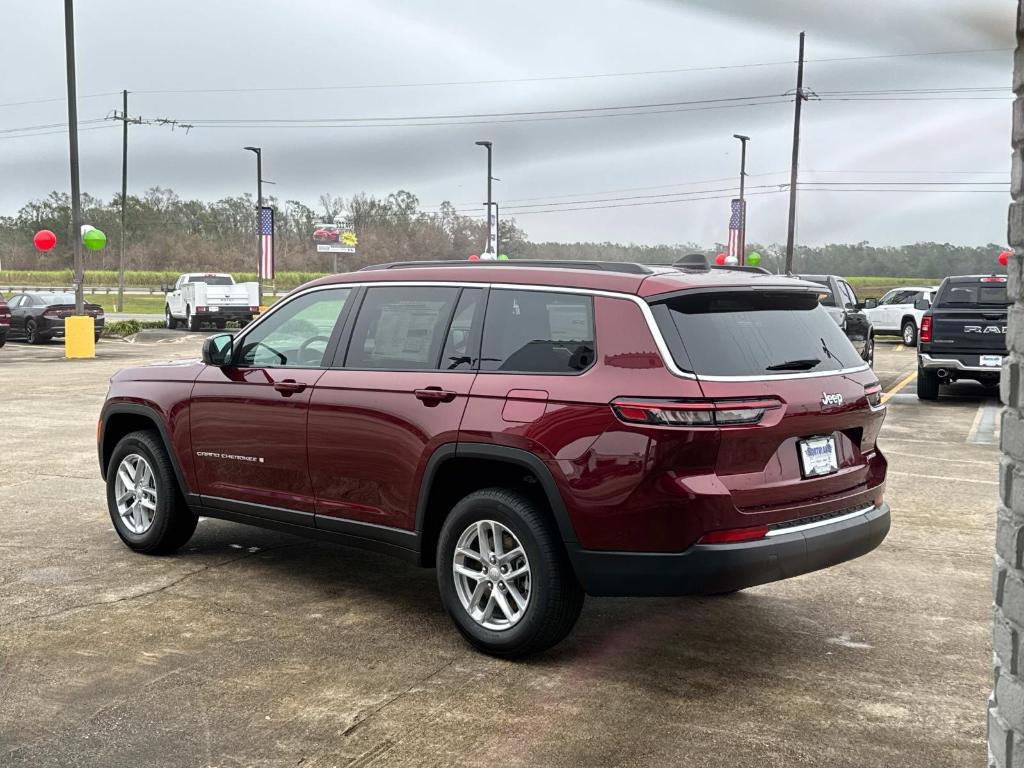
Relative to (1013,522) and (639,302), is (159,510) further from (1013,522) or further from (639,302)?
(1013,522)

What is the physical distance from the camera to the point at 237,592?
5.79 m

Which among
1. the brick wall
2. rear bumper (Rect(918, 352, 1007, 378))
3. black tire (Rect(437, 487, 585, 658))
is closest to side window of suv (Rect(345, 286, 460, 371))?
black tire (Rect(437, 487, 585, 658))

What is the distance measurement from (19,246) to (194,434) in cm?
11046

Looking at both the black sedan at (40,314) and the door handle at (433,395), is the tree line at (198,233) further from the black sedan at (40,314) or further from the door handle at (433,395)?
the door handle at (433,395)

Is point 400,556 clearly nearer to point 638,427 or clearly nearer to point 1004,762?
point 638,427

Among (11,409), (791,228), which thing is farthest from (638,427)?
(791,228)

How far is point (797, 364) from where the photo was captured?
4.71 meters

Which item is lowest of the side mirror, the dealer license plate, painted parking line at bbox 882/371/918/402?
painted parking line at bbox 882/371/918/402

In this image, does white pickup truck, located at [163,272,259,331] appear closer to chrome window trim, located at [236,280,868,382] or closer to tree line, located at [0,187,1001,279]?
chrome window trim, located at [236,280,868,382]

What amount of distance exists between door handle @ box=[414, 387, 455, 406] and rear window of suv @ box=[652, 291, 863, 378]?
1034 mm

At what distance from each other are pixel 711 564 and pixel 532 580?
2.55 feet

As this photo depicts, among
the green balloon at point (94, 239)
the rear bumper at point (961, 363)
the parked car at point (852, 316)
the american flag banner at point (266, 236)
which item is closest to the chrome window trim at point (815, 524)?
the rear bumper at point (961, 363)

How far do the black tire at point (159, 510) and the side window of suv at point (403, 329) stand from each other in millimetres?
1635

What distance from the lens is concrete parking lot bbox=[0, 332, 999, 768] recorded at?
12.7ft
